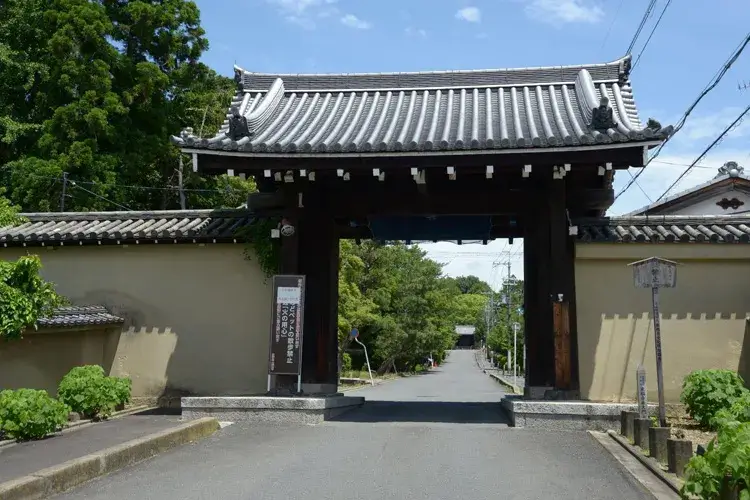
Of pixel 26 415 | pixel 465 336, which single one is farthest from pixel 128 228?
pixel 465 336

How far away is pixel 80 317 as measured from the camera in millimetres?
12234

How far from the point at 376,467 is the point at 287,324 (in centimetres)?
415

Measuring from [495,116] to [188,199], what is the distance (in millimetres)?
20175

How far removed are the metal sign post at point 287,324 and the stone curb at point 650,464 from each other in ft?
16.3

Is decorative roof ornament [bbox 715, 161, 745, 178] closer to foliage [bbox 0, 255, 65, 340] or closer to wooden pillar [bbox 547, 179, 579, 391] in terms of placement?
wooden pillar [bbox 547, 179, 579, 391]

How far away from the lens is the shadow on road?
1128 cm

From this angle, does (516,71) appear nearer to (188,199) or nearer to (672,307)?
(672,307)

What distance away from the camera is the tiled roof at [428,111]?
1066cm

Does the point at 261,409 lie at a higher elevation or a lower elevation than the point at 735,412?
lower

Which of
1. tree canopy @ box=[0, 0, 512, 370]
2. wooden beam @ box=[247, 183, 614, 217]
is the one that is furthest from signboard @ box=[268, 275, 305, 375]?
Result: tree canopy @ box=[0, 0, 512, 370]

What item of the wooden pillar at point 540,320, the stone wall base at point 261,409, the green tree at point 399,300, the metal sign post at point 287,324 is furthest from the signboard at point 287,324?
the green tree at point 399,300

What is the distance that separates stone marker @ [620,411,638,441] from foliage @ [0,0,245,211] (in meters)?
20.2

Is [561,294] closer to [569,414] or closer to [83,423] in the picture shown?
[569,414]

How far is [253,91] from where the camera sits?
15148 millimetres
